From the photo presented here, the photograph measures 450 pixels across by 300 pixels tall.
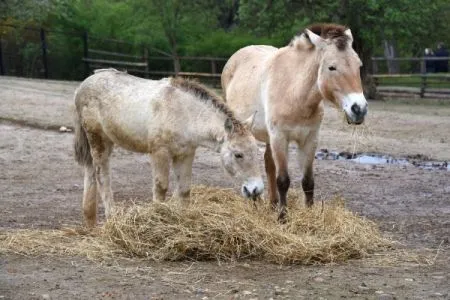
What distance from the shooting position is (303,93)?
→ 22.9 feet

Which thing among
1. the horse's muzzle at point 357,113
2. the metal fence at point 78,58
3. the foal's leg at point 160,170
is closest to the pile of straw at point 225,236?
the foal's leg at point 160,170

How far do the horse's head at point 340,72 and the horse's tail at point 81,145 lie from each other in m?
2.32

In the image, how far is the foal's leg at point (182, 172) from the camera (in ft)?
21.7

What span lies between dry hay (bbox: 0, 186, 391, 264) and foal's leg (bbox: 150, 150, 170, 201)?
0.22 metres

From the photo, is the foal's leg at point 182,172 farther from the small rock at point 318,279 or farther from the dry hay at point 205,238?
the small rock at point 318,279

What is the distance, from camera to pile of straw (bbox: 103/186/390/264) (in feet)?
19.6

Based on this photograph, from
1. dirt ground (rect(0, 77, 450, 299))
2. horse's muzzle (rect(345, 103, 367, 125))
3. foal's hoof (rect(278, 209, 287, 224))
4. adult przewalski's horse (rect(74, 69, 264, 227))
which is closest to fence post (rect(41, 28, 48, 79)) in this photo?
dirt ground (rect(0, 77, 450, 299))

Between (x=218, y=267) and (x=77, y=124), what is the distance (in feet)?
7.95

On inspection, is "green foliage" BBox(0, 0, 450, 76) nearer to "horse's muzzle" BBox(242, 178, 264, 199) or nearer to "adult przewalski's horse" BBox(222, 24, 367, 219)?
"adult przewalski's horse" BBox(222, 24, 367, 219)

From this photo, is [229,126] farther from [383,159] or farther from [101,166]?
[383,159]

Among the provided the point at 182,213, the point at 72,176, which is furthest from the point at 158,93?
the point at 72,176

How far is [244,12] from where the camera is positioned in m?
22.4


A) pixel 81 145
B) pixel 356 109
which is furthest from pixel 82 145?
pixel 356 109

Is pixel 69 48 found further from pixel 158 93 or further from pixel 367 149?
pixel 158 93
